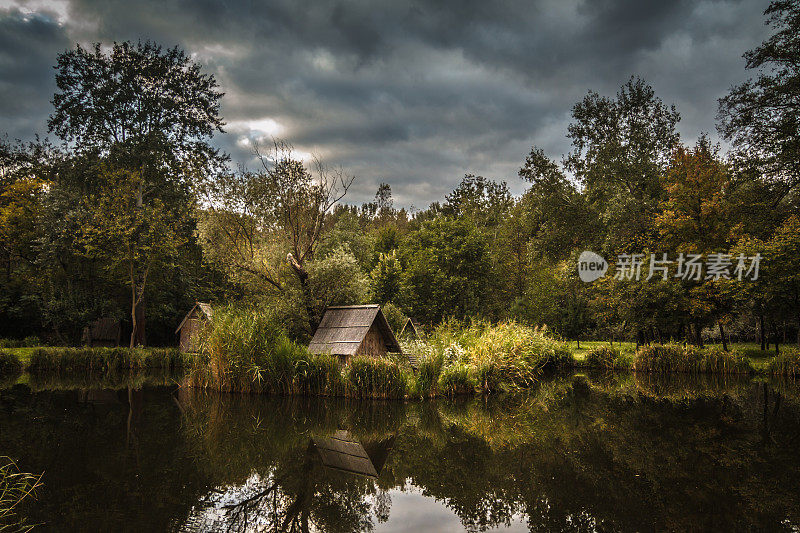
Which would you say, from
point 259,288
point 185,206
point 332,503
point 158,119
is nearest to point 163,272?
point 185,206

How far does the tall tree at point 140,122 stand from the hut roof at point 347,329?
1404cm

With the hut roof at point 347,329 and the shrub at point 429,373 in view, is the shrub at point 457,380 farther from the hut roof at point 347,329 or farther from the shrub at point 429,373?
the hut roof at point 347,329

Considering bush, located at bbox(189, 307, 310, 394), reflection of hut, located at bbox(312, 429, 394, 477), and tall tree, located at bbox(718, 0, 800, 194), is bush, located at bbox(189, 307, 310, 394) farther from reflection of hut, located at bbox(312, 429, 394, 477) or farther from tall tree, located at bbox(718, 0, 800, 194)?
tall tree, located at bbox(718, 0, 800, 194)

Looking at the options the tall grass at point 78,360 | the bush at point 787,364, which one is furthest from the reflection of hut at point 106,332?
the bush at point 787,364

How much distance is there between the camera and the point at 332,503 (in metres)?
5.04

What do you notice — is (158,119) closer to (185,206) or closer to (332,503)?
(185,206)

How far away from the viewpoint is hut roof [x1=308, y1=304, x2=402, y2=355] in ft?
48.2

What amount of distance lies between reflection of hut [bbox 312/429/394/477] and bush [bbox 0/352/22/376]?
17428 mm

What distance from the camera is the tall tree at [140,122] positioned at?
25.6 metres

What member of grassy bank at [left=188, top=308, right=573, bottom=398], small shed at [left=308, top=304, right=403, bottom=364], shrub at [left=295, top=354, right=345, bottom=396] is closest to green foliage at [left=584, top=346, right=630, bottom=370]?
grassy bank at [left=188, top=308, right=573, bottom=398]

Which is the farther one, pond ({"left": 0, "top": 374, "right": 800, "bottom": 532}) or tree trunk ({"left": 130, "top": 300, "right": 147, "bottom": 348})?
tree trunk ({"left": 130, "top": 300, "right": 147, "bottom": 348})

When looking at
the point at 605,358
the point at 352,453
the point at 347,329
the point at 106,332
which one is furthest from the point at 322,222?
the point at 106,332

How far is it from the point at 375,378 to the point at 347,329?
9.48 ft

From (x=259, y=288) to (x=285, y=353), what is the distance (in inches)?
216
